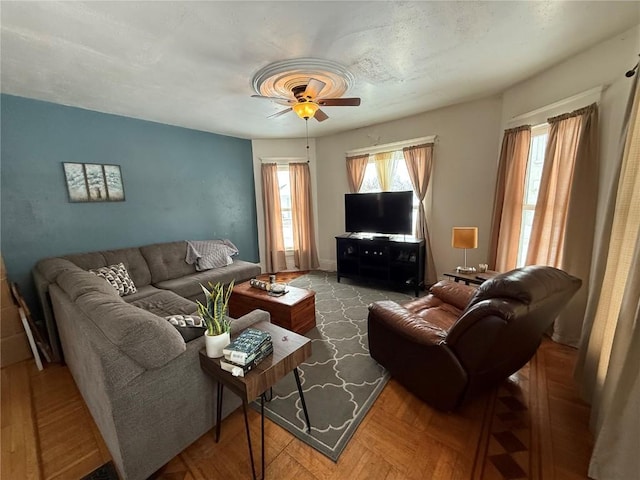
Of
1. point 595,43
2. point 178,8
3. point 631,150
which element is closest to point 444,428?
point 631,150

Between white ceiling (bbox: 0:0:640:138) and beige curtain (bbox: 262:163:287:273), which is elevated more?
white ceiling (bbox: 0:0:640:138)

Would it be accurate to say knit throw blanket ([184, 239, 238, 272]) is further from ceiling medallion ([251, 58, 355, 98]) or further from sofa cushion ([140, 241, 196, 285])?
ceiling medallion ([251, 58, 355, 98])

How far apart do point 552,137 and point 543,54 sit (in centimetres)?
70

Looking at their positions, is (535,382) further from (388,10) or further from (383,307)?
(388,10)

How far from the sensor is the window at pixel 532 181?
2607 mm

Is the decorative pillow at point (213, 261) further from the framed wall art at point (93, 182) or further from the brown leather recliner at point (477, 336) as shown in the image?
the brown leather recliner at point (477, 336)


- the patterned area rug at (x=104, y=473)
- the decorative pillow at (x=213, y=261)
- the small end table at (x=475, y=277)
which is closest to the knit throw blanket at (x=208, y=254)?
the decorative pillow at (x=213, y=261)

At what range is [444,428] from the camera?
5.15 feet

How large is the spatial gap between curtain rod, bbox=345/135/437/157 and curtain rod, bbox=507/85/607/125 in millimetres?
973

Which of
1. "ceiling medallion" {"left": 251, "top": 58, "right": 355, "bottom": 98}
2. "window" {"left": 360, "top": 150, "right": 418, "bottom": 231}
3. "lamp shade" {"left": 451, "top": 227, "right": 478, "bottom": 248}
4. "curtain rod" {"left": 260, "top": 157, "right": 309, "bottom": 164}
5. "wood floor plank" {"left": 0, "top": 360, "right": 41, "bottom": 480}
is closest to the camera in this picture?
"wood floor plank" {"left": 0, "top": 360, "right": 41, "bottom": 480}

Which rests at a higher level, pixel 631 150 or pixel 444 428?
pixel 631 150

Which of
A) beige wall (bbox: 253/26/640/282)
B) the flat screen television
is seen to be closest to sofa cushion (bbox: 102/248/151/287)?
beige wall (bbox: 253/26/640/282)

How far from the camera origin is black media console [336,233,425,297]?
362 centimetres

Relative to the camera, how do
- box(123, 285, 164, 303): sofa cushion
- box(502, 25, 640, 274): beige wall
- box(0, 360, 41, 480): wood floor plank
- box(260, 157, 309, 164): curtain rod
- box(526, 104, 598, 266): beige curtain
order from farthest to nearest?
box(260, 157, 309, 164): curtain rod → box(123, 285, 164, 303): sofa cushion → box(526, 104, 598, 266): beige curtain → box(502, 25, 640, 274): beige wall → box(0, 360, 41, 480): wood floor plank
